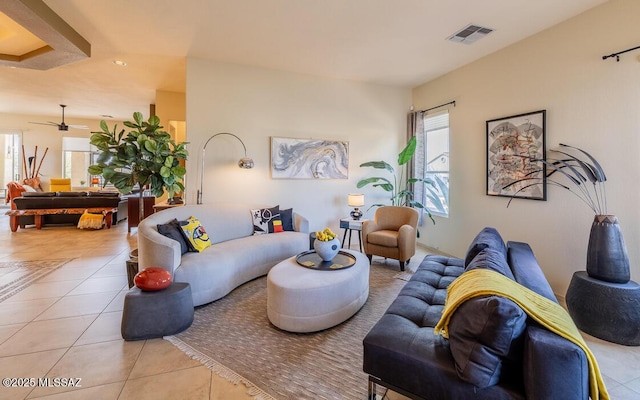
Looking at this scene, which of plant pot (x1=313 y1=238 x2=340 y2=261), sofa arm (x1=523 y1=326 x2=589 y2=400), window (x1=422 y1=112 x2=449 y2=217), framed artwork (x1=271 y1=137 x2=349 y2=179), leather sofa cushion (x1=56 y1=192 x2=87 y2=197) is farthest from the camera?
leather sofa cushion (x1=56 y1=192 x2=87 y2=197)

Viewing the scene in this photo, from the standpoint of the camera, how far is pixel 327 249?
310cm

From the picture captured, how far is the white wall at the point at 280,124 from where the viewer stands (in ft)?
15.4

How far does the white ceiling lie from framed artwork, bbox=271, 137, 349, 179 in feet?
4.05

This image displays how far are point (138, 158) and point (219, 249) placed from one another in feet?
4.63

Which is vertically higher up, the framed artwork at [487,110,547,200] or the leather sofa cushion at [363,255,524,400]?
the framed artwork at [487,110,547,200]

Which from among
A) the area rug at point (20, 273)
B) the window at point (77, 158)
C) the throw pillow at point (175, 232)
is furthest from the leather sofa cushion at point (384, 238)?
the window at point (77, 158)

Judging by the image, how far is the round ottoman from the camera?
250 centimetres

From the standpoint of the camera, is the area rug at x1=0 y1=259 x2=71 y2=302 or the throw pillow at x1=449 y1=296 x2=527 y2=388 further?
the area rug at x1=0 y1=259 x2=71 y2=302

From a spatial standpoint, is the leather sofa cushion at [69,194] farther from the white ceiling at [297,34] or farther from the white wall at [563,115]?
the white wall at [563,115]

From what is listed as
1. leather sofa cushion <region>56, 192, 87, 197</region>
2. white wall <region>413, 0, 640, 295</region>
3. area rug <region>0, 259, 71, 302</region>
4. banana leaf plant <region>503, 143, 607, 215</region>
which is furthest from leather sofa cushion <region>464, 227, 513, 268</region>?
leather sofa cushion <region>56, 192, 87, 197</region>

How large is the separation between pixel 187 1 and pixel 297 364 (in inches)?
143

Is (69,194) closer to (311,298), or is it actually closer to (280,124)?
(280,124)

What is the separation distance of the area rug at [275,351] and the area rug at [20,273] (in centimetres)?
239

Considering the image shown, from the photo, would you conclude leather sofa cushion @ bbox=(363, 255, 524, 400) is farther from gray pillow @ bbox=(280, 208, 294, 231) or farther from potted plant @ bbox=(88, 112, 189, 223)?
potted plant @ bbox=(88, 112, 189, 223)
